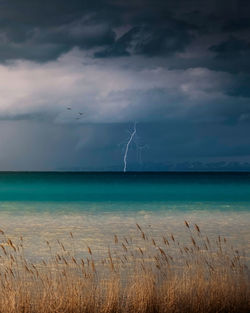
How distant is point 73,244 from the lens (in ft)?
66.8

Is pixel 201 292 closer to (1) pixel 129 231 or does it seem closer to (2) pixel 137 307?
(2) pixel 137 307

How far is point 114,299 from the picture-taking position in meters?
8.29

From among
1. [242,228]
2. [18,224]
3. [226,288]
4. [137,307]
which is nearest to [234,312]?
[226,288]

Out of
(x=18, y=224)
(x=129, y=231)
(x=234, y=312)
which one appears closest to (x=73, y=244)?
(x=129, y=231)

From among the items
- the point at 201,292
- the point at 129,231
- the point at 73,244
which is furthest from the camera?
the point at 129,231

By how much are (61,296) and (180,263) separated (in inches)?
288

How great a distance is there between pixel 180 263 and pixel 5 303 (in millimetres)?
7954

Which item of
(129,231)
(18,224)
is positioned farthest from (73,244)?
(18,224)

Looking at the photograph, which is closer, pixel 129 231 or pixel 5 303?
pixel 5 303

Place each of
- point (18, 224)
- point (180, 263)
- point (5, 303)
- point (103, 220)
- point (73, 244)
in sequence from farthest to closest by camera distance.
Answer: point (103, 220), point (18, 224), point (73, 244), point (180, 263), point (5, 303)

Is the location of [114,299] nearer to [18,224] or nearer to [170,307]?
[170,307]

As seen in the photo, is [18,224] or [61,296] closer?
[61,296]

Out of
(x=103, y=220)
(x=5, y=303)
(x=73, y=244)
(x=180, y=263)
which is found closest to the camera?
(x=5, y=303)

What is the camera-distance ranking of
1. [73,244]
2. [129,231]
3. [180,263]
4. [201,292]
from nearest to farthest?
[201,292] < [180,263] < [73,244] < [129,231]
